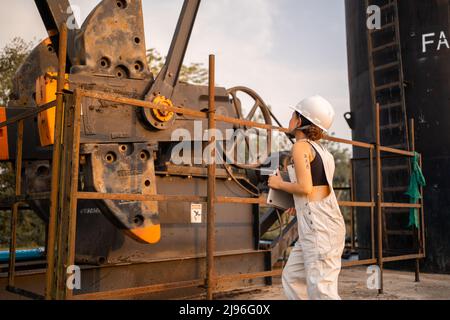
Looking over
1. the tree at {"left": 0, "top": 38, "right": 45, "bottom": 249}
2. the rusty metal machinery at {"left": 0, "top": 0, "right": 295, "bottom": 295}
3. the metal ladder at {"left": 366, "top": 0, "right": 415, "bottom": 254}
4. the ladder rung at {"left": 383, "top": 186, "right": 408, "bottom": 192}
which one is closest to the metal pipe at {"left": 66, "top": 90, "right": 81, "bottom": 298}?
the rusty metal machinery at {"left": 0, "top": 0, "right": 295, "bottom": 295}

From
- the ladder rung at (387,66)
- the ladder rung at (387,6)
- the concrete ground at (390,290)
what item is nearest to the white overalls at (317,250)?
the concrete ground at (390,290)

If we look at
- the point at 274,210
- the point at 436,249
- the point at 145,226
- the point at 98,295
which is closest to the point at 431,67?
the point at 436,249

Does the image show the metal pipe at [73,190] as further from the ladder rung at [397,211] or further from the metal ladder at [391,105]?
the ladder rung at [397,211]

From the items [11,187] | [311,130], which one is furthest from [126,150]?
[11,187]

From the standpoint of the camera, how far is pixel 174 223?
5.68m

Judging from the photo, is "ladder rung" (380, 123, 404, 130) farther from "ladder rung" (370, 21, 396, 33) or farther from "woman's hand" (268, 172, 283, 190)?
"woman's hand" (268, 172, 283, 190)

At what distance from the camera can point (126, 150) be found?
4676 mm

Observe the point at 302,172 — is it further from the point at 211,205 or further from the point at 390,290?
the point at 390,290

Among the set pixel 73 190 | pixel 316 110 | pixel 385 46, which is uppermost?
pixel 385 46

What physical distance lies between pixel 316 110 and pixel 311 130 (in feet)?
0.43

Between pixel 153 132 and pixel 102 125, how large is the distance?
583 millimetres

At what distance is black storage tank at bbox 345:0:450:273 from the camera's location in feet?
25.4
